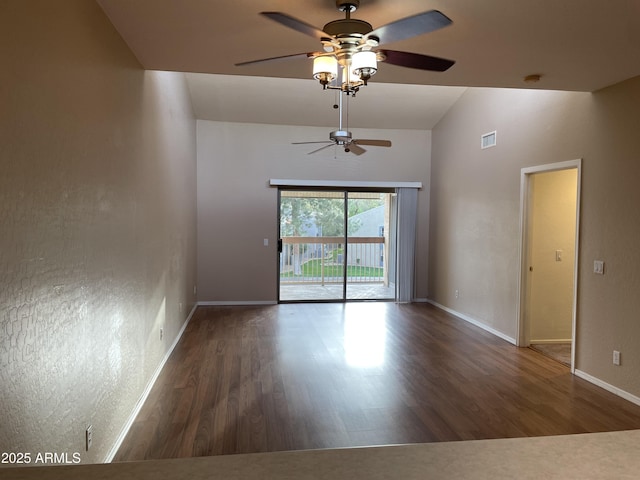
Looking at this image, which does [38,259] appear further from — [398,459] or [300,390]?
[300,390]

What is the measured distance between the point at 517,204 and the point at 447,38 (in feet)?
9.60

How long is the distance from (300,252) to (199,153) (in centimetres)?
231

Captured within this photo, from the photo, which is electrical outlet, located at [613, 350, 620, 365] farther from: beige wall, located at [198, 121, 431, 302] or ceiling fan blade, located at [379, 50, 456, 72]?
beige wall, located at [198, 121, 431, 302]

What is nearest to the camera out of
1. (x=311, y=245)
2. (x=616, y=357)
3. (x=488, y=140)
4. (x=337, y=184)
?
(x=616, y=357)

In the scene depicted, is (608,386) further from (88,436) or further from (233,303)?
(233,303)

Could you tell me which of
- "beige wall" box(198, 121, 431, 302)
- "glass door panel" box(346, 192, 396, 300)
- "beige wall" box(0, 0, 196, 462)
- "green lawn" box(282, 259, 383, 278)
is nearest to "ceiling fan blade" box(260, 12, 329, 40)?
"beige wall" box(0, 0, 196, 462)

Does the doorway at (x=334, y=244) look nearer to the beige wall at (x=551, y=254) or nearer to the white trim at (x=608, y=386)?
the beige wall at (x=551, y=254)

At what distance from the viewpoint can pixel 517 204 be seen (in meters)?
5.07

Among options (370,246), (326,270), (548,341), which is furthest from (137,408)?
(370,246)

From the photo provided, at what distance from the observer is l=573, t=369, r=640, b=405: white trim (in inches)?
137

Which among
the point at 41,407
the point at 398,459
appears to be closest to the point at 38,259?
the point at 41,407

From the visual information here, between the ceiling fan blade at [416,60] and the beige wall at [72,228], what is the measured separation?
152 cm

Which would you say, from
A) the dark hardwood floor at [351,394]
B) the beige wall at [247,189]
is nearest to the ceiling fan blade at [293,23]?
the dark hardwood floor at [351,394]

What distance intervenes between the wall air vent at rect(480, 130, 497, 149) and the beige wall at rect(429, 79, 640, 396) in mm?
89
